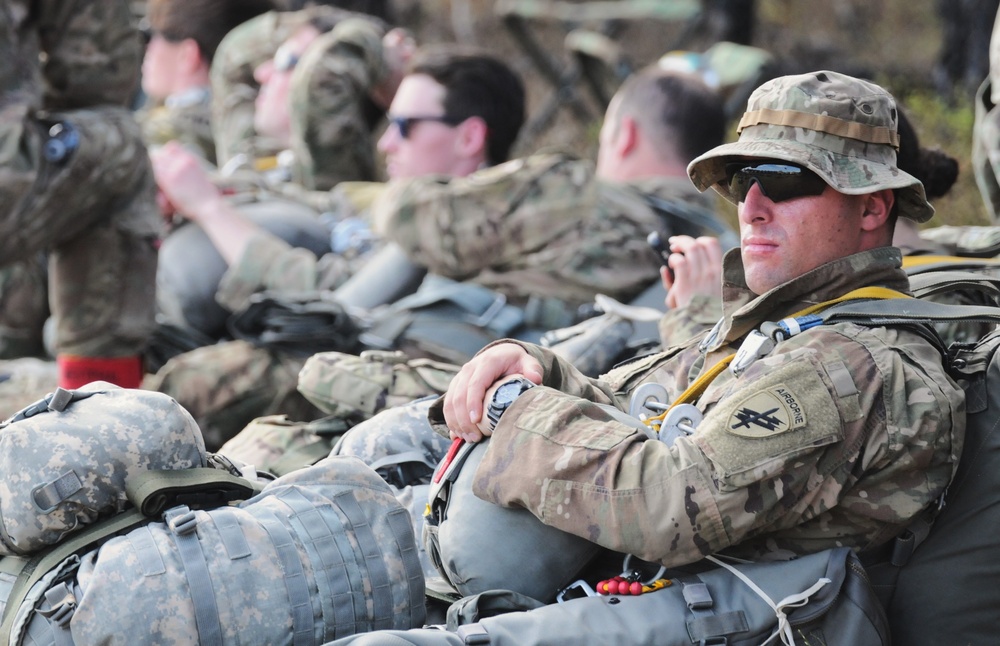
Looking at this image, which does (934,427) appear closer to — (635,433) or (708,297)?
(635,433)

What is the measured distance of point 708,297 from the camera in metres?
3.79

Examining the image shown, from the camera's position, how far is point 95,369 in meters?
5.67

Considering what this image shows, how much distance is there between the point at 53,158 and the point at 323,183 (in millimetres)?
2795

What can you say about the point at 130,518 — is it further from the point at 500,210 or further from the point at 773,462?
the point at 500,210

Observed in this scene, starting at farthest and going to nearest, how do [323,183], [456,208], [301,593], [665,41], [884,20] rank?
[884,20], [665,41], [323,183], [456,208], [301,593]

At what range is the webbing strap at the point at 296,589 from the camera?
2.42 meters

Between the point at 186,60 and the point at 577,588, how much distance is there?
22.8 feet

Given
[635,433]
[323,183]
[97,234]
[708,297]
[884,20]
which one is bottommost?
[884,20]

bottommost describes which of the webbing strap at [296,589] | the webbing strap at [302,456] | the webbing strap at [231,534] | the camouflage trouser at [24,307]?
the camouflage trouser at [24,307]

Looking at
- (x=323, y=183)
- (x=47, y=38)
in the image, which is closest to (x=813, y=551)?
(x=47, y=38)

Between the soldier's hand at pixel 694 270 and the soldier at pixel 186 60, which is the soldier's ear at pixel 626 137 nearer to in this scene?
the soldier's hand at pixel 694 270

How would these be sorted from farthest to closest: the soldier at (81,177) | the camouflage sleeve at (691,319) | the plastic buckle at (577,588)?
the soldier at (81,177), the camouflage sleeve at (691,319), the plastic buckle at (577,588)

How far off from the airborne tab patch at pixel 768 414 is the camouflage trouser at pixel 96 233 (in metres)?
3.49

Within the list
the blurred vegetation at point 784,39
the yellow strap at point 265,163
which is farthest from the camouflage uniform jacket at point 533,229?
the blurred vegetation at point 784,39
